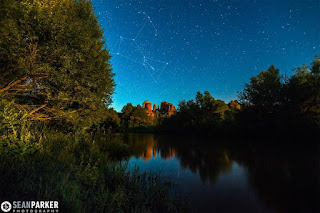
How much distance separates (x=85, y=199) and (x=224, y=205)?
656 centimetres

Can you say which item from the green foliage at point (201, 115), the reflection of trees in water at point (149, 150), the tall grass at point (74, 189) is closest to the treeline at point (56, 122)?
the tall grass at point (74, 189)

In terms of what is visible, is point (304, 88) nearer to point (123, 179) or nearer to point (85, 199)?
point (123, 179)

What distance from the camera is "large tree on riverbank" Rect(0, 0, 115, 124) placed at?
9.59 m

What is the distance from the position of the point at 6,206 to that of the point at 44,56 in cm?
1073

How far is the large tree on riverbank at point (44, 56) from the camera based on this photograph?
9586mm

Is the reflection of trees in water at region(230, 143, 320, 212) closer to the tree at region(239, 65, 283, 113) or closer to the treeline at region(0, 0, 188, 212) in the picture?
the treeline at region(0, 0, 188, 212)

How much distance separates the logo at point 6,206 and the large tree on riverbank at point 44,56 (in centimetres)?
871

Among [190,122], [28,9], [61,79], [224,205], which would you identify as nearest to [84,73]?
[61,79]

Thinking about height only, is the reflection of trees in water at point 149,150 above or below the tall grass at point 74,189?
below

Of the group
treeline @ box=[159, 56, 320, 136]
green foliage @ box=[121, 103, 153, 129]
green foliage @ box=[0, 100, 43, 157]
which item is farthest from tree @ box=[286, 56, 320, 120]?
green foliage @ box=[121, 103, 153, 129]

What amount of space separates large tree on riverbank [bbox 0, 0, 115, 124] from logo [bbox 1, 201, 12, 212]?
8714mm

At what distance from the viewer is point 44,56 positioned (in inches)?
424

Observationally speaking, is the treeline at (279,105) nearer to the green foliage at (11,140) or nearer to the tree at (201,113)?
the tree at (201,113)

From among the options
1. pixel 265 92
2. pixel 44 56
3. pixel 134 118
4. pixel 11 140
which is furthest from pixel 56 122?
pixel 134 118
